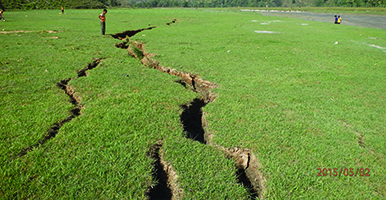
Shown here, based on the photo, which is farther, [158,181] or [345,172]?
[345,172]

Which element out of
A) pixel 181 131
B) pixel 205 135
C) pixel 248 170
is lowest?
pixel 248 170

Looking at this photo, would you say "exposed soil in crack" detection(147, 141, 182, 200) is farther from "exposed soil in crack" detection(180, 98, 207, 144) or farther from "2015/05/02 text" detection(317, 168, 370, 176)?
"2015/05/02 text" detection(317, 168, 370, 176)

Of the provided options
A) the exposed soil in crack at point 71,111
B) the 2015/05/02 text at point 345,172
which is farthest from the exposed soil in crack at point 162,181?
the 2015/05/02 text at point 345,172

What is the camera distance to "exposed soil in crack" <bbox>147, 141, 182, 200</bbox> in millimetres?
1729

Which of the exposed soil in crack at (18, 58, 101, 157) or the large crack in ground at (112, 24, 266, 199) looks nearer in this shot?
the large crack in ground at (112, 24, 266, 199)

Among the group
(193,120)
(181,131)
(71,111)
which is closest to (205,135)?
(181,131)

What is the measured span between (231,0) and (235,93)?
564 ft

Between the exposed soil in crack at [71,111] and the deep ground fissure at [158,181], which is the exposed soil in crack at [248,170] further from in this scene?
the exposed soil in crack at [71,111]

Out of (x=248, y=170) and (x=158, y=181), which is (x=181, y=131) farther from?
(x=248, y=170)

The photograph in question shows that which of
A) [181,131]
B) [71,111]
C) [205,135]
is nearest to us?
[181,131]

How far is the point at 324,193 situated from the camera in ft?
5.78

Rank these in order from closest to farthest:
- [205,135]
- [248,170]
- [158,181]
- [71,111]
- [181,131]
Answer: [158,181] < [248,170] < [181,131] < [205,135] < [71,111]

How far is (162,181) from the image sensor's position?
1849 mm

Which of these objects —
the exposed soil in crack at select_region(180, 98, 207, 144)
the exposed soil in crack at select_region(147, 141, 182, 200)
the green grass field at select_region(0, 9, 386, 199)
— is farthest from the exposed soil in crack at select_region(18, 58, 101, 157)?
the exposed soil in crack at select_region(180, 98, 207, 144)
